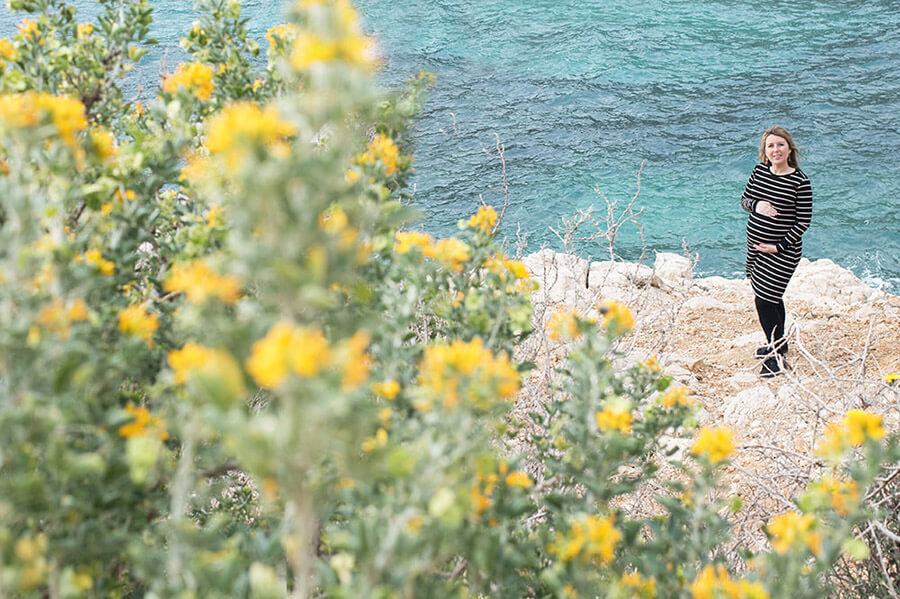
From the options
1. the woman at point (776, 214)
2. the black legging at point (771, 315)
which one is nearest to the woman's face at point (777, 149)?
the woman at point (776, 214)

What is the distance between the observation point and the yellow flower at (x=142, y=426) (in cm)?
128

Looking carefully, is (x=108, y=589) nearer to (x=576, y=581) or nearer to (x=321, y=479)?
(x=321, y=479)

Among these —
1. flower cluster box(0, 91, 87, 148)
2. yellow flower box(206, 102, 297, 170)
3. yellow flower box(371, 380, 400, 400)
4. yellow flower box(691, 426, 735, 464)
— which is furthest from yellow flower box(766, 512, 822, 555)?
flower cluster box(0, 91, 87, 148)

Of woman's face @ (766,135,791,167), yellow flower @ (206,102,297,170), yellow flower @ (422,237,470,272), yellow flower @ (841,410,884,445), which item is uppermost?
yellow flower @ (206,102,297,170)

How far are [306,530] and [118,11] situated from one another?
1949 millimetres

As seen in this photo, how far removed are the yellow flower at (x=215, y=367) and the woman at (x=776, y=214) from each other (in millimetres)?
4026

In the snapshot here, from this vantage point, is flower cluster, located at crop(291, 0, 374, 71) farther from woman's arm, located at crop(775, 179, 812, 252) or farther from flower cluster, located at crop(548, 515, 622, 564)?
woman's arm, located at crop(775, 179, 812, 252)

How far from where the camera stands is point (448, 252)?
65.2 inches

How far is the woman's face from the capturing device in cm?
449

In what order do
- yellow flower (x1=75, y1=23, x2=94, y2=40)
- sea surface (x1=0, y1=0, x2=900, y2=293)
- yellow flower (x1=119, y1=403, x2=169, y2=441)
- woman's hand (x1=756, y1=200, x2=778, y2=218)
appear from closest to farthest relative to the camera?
yellow flower (x1=119, y1=403, x2=169, y2=441) → yellow flower (x1=75, y1=23, x2=94, y2=40) → woman's hand (x1=756, y1=200, x2=778, y2=218) → sea surface (x1=0, y1=0, x2=900, y2=293)

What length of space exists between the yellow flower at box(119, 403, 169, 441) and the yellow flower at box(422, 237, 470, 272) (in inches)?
24.3

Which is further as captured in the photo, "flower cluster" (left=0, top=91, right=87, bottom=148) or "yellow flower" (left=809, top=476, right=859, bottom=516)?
"yellow flower" (left=809, top=476, right=859, bottom=516)

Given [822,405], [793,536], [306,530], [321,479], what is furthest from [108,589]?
[822,405]

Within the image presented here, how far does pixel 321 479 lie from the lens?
1416 millimetres
